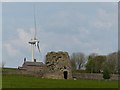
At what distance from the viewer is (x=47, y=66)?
179ft

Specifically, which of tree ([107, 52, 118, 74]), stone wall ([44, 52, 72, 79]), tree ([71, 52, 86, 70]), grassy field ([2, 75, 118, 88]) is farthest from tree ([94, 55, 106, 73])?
grassy field ([2, 75, 118, 88])

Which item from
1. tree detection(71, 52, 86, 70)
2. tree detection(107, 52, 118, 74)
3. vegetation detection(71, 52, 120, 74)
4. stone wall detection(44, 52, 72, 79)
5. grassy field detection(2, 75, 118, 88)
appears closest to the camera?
grassy field detection(2, 75, 118, 88)

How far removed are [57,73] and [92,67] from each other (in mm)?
19893

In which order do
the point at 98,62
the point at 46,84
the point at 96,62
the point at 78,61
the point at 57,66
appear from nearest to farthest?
the point at 46,84 → the point at 57,66 → the point at 96,62 → the point at 98,62 → the point at 78,61

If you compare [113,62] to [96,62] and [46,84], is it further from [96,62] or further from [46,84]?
[46,84]

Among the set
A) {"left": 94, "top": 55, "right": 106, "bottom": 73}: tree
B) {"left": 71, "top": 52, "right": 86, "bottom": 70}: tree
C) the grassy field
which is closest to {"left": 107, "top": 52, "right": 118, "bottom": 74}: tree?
{"left": 94, "top": 55, "right": 106, "bottom": 73}: tree

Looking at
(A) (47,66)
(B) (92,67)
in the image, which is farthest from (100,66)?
(A) (47,66)

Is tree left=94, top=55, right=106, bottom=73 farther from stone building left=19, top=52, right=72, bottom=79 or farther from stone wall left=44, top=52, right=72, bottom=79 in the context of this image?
stone wall left=44, top=52, right=72, bottom=79

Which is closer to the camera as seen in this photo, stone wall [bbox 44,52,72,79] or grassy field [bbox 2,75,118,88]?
grassy field [bbox 2,75,118,88]

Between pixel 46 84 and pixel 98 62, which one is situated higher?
pixel 98 62

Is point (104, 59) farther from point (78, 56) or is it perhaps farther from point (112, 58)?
point (78, 56)

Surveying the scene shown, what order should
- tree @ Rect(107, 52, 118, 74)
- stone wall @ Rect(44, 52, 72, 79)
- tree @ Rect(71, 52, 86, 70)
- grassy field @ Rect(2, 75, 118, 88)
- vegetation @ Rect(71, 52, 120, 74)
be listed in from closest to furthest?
grassy field @ Rect(2, 75, 118, 88) < stone wall @ Rect(44, 52, 72, 79) < vegetation @ Rect(71, 52, 120, 74) < tree @ Rect(107, 52, 118, 74) < tree @ Rect(71, 52, 86, 70)

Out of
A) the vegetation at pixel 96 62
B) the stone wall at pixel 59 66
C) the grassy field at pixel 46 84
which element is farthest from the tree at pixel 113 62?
the grassy field at pixel 46 84

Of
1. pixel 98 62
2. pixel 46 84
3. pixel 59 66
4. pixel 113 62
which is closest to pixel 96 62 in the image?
pixel 98 62
